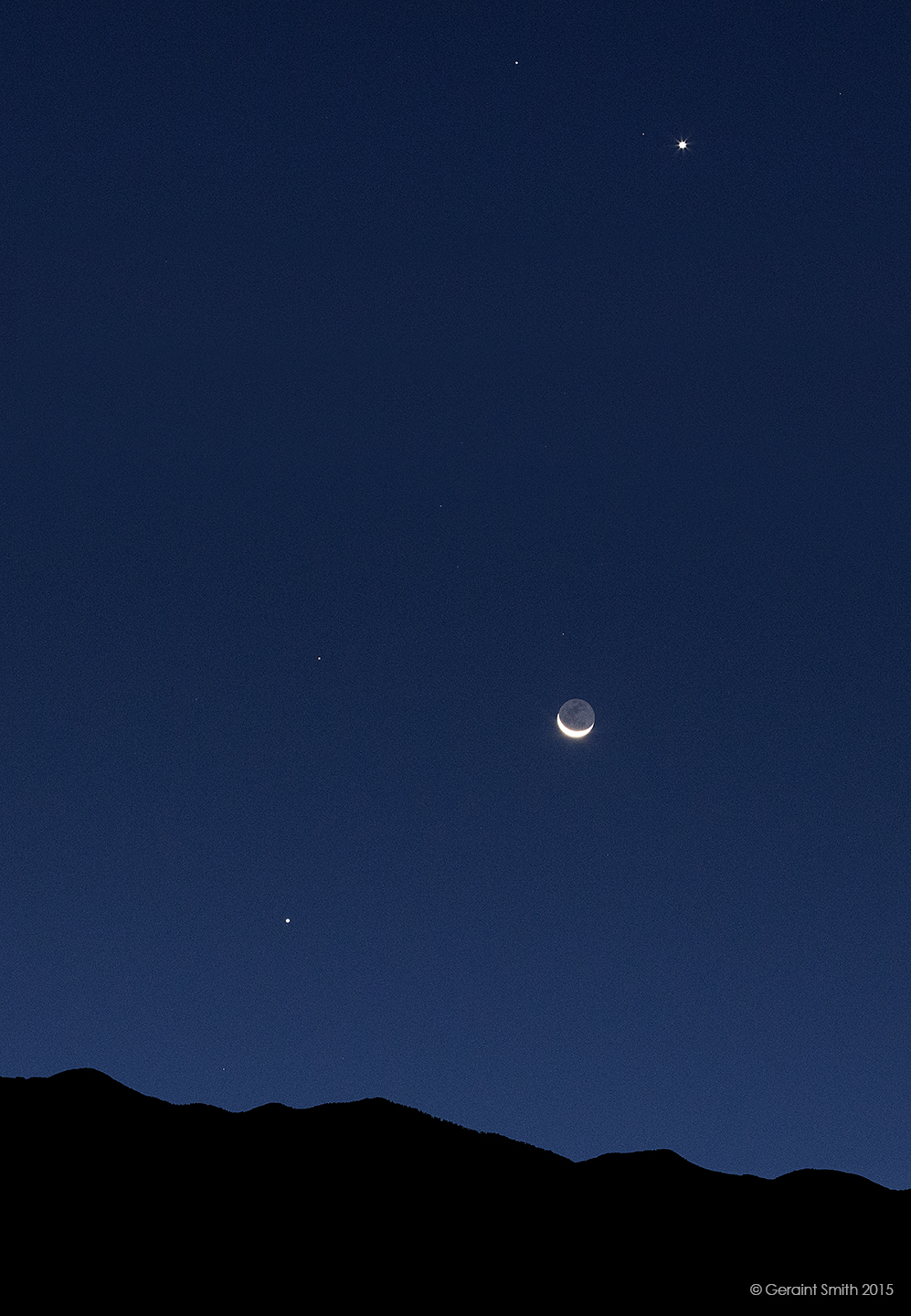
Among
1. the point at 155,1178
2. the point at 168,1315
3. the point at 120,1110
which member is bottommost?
the point at 168,1315

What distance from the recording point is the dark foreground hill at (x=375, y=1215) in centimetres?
3722

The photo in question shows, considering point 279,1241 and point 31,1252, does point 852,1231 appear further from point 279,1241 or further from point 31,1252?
point 31,1252

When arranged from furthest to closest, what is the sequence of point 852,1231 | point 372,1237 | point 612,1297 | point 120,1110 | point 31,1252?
point 120,1110 → point 852,1231 → point 372,1237 → point 612,1297 → point 31,1252

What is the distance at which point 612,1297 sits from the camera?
39.1 m

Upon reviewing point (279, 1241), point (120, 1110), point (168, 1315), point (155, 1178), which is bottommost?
point (168, 1315)

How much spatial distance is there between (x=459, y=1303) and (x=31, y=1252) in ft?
54.8

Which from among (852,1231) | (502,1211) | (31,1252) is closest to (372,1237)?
(502,1211)

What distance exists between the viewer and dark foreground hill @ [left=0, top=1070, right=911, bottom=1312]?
122 feet

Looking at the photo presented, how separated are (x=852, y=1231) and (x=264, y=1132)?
1189 inches

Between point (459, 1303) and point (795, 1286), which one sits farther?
point (795, 1286)

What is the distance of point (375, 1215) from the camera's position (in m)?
43.8

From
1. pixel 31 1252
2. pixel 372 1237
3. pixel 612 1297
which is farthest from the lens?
pixel 372 1237

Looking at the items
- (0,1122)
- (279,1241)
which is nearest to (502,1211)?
(279,1241)

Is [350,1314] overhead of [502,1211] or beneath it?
beneath
